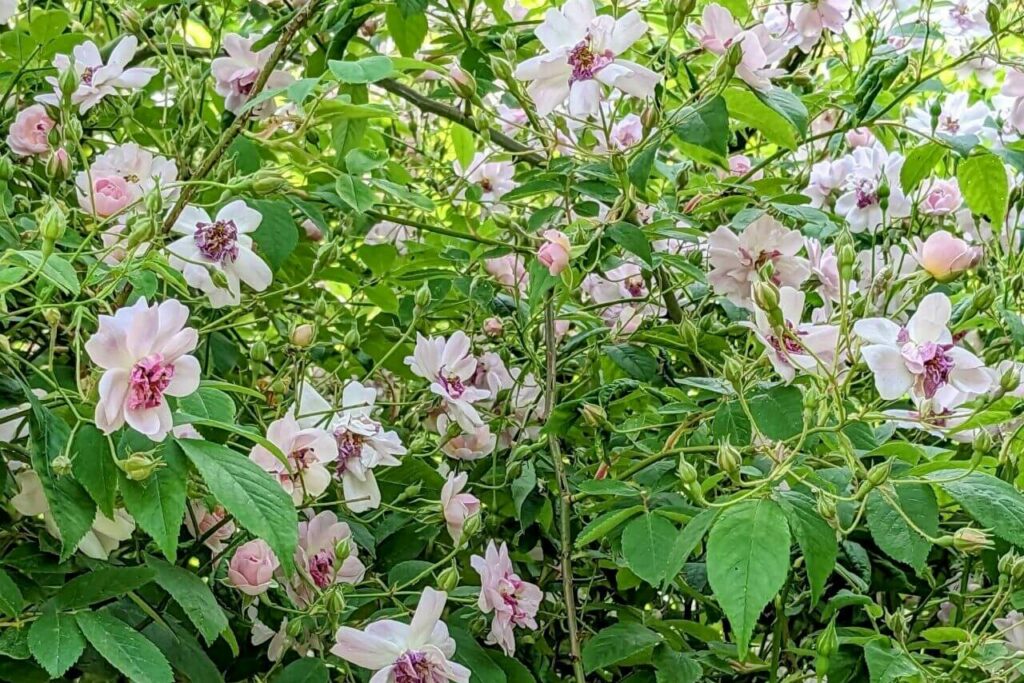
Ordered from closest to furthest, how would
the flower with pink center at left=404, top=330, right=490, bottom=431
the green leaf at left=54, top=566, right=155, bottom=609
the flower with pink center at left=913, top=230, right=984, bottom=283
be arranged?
the green leaf at left=54, top=566, right=155, bottom=609 → the flower with pink center at left=913, top=230, right=984, bottom=283 → the flower with pink center at left=404, top=330, right=490, bottom=431

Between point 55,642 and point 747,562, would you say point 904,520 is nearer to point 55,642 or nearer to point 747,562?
point 747,562

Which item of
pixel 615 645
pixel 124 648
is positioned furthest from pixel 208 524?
pixel 615 645

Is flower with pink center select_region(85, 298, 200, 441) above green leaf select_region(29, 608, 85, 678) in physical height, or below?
above

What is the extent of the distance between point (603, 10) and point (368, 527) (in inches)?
18.3

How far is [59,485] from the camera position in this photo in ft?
2.03

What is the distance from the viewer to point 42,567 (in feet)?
2.32

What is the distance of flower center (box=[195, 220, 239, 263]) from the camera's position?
0.80 metres

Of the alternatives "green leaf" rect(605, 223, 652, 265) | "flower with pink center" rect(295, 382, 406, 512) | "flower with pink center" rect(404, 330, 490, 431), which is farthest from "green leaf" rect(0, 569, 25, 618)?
"green leaf" rect(605, 223, 652, 265)

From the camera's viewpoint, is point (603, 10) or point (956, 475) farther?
point (603, 10)

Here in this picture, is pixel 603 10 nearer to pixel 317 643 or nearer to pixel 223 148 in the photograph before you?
pixel 223 148

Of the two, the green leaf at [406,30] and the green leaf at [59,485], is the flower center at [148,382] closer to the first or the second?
the green leaf at [59,485]

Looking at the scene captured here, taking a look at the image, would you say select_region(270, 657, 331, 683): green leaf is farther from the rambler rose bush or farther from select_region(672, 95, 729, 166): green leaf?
select_region(672, 95, 729, 166): green leaf

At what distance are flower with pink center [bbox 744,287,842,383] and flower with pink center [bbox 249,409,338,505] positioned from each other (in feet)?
1.03

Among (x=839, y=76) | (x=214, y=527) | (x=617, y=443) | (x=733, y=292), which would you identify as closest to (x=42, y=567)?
(x=214, y=527)
